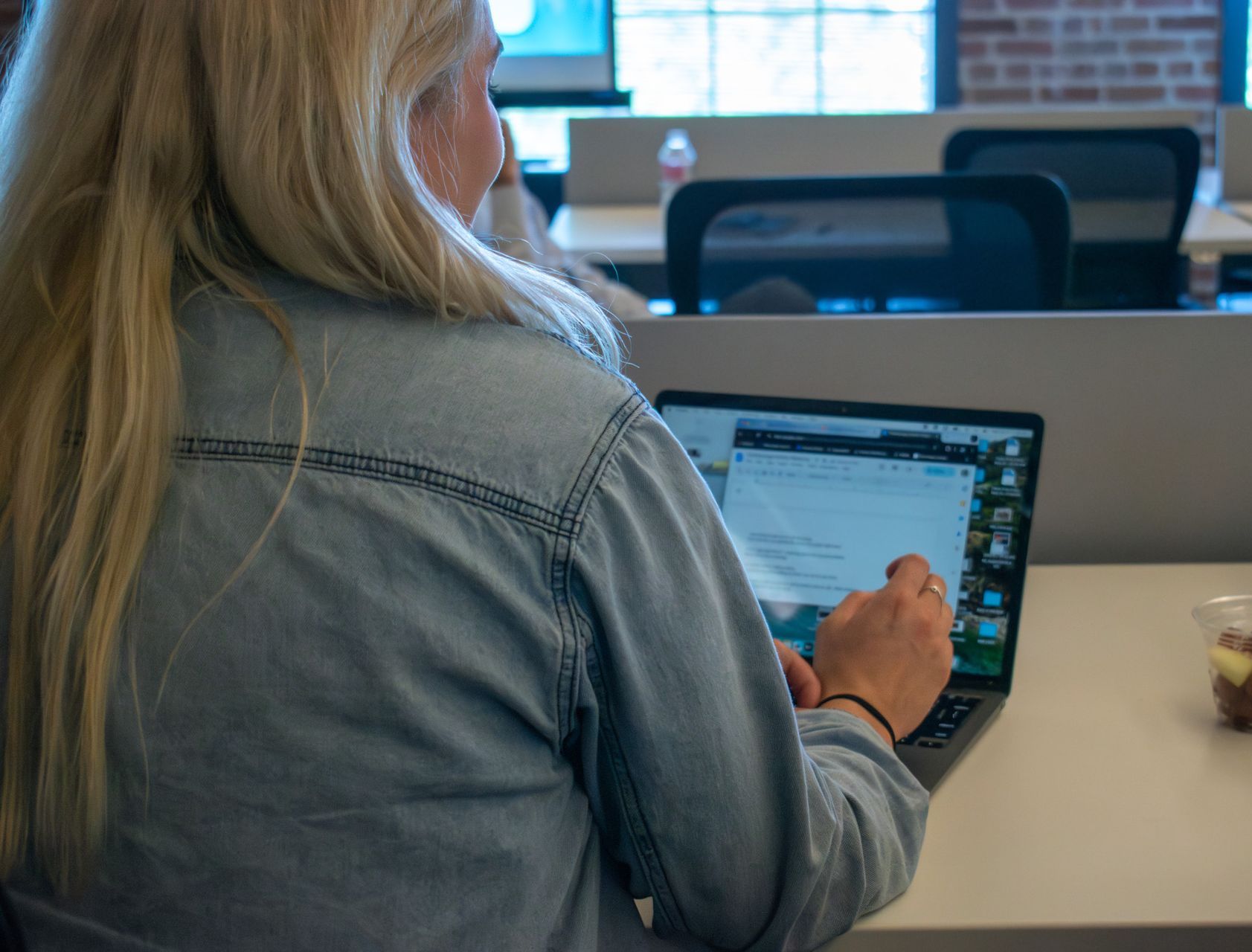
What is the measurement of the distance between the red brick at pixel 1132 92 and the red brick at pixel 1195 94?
56 millimetres

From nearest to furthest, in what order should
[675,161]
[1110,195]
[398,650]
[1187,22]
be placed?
1. [398,650]
2. [1110,195]
3. [675,161]
4. [1187,22]

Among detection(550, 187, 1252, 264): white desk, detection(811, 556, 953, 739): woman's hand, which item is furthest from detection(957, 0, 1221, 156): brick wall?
detection(811, 556, 953, 739): woman's hand

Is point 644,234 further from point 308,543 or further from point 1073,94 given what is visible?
point 1073,94

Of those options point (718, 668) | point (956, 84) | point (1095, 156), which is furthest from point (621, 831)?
point (956, 84)

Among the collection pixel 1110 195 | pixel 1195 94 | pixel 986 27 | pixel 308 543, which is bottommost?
pixel 308 543

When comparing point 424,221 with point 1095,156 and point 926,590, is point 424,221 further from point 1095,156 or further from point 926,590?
point 1095,156

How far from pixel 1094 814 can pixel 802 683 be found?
20cm

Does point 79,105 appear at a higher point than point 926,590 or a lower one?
higher

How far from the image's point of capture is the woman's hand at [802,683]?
2.65ft

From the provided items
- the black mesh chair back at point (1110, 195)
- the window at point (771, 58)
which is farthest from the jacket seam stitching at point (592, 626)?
the window at point (771, 58)

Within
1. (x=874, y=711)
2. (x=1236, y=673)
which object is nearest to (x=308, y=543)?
(x=874, y=711)

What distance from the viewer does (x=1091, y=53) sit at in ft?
15.0

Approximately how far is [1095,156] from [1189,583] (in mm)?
1644

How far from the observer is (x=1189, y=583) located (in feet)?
3.70
